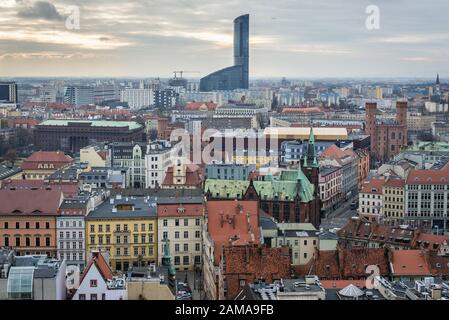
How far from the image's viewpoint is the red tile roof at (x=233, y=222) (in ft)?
25.7

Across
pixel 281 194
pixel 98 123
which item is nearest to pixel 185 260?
pixel 281 194

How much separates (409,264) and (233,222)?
6.68ft

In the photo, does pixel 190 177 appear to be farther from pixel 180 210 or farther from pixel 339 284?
pixel 339 284

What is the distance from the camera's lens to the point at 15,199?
9.34 meters

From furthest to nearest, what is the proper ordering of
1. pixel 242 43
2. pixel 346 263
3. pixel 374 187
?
pixel 242 43 → pixel 374 187 → pixel 346 263

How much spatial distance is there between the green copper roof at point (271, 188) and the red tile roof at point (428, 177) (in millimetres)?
2028

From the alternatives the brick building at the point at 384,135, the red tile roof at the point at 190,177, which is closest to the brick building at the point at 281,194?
the red tile roof at the point at 190,177

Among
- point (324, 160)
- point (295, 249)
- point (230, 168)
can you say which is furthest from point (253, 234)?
point (324, 160)

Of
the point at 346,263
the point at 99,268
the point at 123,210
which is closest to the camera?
the point at 99,268

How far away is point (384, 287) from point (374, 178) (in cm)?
808

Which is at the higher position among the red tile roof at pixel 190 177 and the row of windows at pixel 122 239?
the red tile roof at pixel 190 177

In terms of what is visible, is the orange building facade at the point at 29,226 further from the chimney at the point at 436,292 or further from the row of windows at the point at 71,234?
the chimney at the point at 436,292

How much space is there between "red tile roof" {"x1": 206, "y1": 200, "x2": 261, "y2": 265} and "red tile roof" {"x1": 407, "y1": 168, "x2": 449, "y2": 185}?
463 centimetres

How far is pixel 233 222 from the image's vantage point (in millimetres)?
8281
